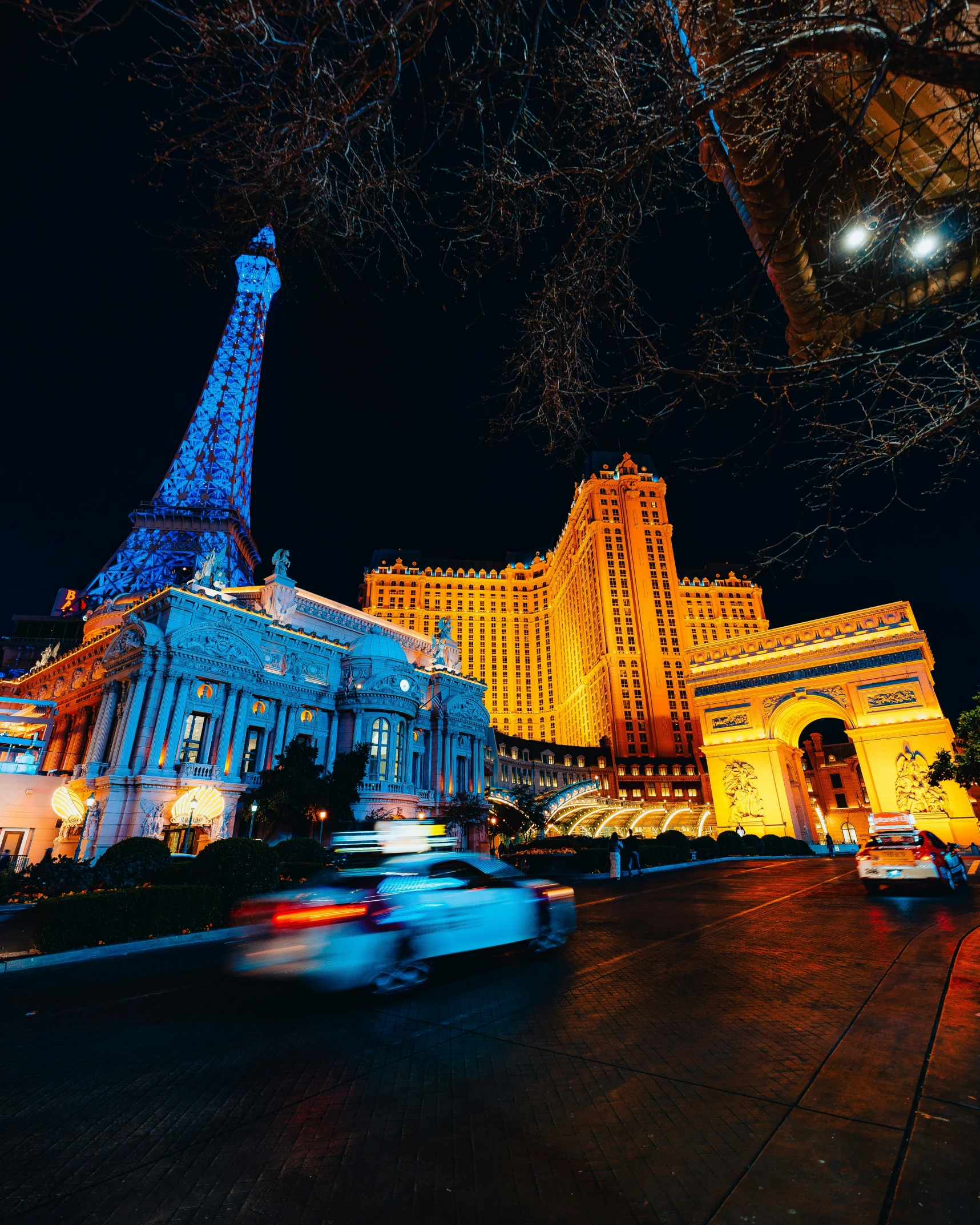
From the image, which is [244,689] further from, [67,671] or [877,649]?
[877,649]

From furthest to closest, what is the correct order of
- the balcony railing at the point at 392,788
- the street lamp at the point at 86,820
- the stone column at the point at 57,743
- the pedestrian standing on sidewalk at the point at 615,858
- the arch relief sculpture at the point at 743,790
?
1. the arch relief sculpture at the point at 743,790
2. the stone column at the point at 57,743
3. the balcony railing at the point at 392,788
4. the street lamp at the point at 86,820
5. the pedestrian standing on sidewalk at the point at 615,858

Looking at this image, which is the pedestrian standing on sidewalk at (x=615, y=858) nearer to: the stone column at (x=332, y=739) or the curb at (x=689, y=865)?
the curb at (x=689, y=865)

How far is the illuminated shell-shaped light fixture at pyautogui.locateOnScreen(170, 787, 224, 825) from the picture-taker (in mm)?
30734

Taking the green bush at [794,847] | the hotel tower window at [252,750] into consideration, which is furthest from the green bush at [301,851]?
the green bush at [794,847]

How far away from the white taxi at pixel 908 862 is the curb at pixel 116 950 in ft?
53.1

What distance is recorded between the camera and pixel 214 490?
2621 inches

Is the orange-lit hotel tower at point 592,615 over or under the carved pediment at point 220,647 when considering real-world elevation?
over

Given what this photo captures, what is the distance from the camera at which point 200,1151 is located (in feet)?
11.6

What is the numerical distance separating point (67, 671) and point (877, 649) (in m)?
66.5

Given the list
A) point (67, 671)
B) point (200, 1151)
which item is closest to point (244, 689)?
point (67, 671)

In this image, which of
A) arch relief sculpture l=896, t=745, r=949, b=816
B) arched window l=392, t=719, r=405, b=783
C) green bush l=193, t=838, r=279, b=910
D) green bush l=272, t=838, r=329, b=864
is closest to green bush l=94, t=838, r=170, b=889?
green bush l=193, t=838, r=279, b=910

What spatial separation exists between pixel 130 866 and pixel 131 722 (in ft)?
67.0

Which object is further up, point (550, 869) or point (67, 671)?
point (67, 671)

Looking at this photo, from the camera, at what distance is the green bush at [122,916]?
405 inches
